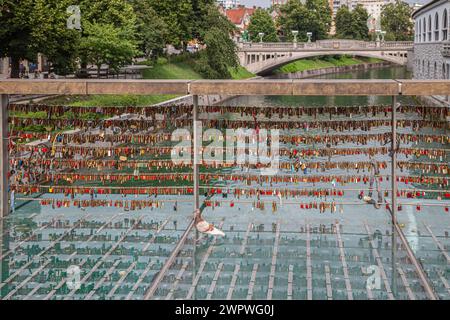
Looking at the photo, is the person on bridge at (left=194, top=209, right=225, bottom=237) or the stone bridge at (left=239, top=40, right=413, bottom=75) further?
the stone bridge at (left=239, top=40, right=413, bottom=75)

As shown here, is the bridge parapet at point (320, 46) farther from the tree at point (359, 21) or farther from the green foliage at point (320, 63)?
the tree at point (359, 21)

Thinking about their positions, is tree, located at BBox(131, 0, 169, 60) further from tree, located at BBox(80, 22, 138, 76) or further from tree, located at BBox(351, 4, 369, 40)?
tree, located at BBox(351, 4, 369, 40)

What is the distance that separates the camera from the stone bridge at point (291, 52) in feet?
293

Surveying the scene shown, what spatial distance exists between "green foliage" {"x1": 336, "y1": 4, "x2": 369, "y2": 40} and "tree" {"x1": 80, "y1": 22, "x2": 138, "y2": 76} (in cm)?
8281

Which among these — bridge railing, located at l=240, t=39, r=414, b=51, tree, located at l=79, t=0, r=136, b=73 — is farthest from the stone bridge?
tree, located at l=79, t=0, r=136, b=73

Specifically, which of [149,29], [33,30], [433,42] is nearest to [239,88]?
[33,30]

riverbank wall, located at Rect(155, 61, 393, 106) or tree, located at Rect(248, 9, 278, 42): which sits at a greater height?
tree, located at Rect(248, 9, 278, 42)

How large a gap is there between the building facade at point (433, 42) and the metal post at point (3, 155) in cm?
4250

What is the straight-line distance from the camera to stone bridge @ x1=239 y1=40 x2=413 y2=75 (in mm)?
89375

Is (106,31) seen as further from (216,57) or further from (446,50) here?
(446,50)

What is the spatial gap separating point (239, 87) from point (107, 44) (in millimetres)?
32501

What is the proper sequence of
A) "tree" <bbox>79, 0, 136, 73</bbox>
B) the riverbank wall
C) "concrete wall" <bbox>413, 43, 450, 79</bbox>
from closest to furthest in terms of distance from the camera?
"tree" <bbox>79, 0, 136, 73</bbox>, "concrete wall" <bbox>413, 43, 450, 79</bbox>, the riverbank wall

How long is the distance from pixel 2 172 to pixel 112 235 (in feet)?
11.8
